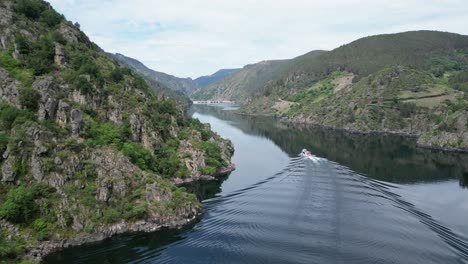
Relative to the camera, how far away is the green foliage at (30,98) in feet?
268

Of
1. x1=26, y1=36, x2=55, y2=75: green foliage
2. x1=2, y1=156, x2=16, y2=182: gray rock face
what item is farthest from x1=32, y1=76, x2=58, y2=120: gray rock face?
x1=2, y1=156, x2=16, y2=182: gray rock face

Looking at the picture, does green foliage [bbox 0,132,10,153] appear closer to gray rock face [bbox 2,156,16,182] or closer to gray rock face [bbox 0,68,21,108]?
gray rock face [bbox 2,156,16,182]

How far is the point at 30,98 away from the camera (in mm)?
82250

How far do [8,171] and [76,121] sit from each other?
764 inches

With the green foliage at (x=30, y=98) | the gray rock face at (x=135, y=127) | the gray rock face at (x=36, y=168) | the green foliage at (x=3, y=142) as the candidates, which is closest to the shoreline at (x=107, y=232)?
the gray rock face at (x=36, y=168)

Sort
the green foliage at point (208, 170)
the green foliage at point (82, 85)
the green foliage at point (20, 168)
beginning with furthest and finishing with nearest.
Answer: the green foliage at point (208, 170)
the green foliage at point (82, 85)
the green foliage at point (20, 168)

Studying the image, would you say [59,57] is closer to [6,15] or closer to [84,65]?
[84,65]

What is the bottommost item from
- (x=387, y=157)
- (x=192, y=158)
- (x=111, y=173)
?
(x=387, y=157)

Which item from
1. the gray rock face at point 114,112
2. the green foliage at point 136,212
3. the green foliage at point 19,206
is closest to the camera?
the green foliage at point 19,206

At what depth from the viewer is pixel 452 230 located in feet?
219

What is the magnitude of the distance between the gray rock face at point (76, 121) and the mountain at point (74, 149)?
9.4 inches

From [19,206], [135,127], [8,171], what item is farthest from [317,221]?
[8,171]

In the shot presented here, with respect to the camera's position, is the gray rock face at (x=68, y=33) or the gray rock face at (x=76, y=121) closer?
the gray rock face at (x=76, y=121)

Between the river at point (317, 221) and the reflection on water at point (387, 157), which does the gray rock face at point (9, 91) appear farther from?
the reflection on water at point (387, 157)
